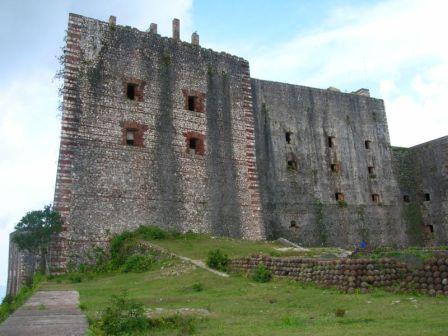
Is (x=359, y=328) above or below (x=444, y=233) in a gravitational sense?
below

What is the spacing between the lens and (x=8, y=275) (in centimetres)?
2408

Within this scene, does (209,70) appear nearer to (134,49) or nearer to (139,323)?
(134,49)

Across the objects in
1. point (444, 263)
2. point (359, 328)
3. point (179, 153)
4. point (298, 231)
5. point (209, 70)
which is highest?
point (209, 70)

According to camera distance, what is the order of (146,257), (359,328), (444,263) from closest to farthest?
(359,328)
(444,263)
(146,257)

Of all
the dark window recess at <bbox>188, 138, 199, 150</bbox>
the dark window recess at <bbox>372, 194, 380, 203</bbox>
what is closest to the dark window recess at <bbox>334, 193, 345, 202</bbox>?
the dark window recess at <bbox>372, 194, 380, 203</bbox>

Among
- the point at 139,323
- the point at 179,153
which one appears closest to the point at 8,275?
the point at 179,153

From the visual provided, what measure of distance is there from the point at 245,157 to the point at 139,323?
1581 centimetres

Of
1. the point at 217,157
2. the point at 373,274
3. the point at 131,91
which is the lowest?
the point at 373,274

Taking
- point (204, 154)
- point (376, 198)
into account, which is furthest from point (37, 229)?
point (376, 198)

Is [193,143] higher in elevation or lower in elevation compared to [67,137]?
higher

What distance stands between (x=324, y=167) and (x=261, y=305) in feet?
61.9

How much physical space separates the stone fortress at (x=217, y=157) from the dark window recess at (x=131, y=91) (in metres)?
0.06

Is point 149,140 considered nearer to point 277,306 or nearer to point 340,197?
point 340,197

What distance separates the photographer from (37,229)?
15.9 m
